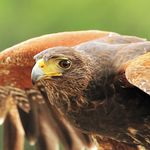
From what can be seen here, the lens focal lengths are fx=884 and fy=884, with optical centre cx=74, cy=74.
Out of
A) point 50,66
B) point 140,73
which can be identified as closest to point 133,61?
point 140,73

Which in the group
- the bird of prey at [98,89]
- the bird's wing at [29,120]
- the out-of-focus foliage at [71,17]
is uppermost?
the bird of prey at [98,89]

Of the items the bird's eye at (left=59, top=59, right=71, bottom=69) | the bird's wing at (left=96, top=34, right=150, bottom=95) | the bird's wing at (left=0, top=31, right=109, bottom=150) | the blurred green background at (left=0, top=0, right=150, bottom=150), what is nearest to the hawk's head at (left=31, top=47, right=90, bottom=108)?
the bird's eye at (left=59, top=59, right=71, bottom=69)

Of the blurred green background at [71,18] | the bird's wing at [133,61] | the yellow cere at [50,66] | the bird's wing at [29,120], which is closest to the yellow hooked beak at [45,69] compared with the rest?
the yellow cere at [50,66]

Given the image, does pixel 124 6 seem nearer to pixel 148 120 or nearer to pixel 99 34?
pixel 99 34

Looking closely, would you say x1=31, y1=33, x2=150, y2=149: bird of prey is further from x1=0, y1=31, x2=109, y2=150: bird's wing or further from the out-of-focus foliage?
the out-of-focus foliage

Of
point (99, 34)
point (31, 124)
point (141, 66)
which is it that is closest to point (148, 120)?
point (141, 66)

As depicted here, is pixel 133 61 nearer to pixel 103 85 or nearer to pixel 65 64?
pixel 103 85

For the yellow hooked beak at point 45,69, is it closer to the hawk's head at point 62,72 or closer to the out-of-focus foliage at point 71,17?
the hawk's head at point 62,72
